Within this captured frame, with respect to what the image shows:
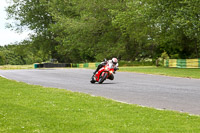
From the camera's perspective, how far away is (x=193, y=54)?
5347 centimetres

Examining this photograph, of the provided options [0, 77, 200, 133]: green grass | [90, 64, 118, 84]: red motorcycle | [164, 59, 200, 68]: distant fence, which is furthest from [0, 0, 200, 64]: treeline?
[0, 77, 200, 133]: green grass

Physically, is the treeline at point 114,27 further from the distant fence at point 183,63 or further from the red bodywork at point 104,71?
the red bodywork at point 104,71

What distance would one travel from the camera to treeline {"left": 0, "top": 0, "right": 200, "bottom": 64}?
38625 mm

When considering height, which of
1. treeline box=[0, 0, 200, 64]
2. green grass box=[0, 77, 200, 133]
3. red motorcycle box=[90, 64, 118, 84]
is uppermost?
treeline box=[0, 0, 200, 64]

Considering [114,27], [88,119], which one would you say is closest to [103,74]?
[88,119]

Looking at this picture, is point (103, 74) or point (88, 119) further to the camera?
point (103, 74)

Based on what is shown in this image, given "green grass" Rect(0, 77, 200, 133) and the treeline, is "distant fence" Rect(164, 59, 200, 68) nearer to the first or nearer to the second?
the treeline

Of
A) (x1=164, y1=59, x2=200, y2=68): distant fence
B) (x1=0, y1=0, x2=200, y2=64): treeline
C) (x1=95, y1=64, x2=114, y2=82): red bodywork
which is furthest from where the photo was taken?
(x1=164, y1=59, x2=200, y2=68): distant fence

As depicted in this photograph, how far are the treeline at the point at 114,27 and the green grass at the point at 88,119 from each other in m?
26.4

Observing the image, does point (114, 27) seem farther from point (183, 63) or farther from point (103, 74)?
point (103, 74)

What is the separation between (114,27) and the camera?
189 feet

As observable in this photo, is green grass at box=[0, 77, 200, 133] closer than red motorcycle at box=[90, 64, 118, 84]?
Yes

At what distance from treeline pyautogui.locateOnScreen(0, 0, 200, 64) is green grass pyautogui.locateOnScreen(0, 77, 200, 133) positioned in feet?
86.5

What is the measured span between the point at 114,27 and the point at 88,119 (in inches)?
1964
